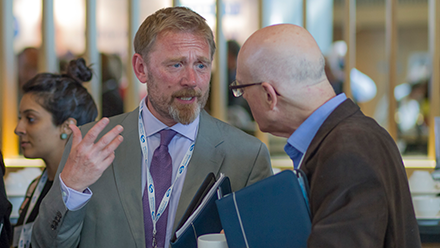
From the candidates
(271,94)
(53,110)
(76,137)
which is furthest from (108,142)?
(53,110)

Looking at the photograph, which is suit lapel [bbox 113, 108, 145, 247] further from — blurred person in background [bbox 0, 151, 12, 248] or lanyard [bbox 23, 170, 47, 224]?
lanyard [bbox 23, 170, 47, 224]

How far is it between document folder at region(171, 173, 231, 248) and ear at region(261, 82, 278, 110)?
27cm

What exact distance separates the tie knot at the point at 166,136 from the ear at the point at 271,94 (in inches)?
26.4

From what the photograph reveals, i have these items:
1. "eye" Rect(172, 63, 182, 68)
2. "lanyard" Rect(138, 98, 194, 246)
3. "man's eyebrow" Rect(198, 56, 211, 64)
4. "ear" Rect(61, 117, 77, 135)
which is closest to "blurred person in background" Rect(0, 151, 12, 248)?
"ear" Rect(61, 117, 77, 135)

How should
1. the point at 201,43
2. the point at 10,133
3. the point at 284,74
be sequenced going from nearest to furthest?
the point at 284,74, the point at 201,43, the point at 10,133

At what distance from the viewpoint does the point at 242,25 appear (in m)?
5.05

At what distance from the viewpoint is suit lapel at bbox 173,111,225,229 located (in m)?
1.55

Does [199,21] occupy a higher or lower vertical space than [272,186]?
higher

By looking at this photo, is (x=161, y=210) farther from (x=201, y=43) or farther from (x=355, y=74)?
(x=355, y=74)

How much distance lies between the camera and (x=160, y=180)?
1604 millimetres

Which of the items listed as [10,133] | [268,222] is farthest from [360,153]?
[10,133]

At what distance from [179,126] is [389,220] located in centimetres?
97

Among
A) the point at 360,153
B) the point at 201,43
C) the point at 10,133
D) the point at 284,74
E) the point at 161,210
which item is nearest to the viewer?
the point at 360,153

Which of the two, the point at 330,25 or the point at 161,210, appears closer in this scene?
the point at 161,210
